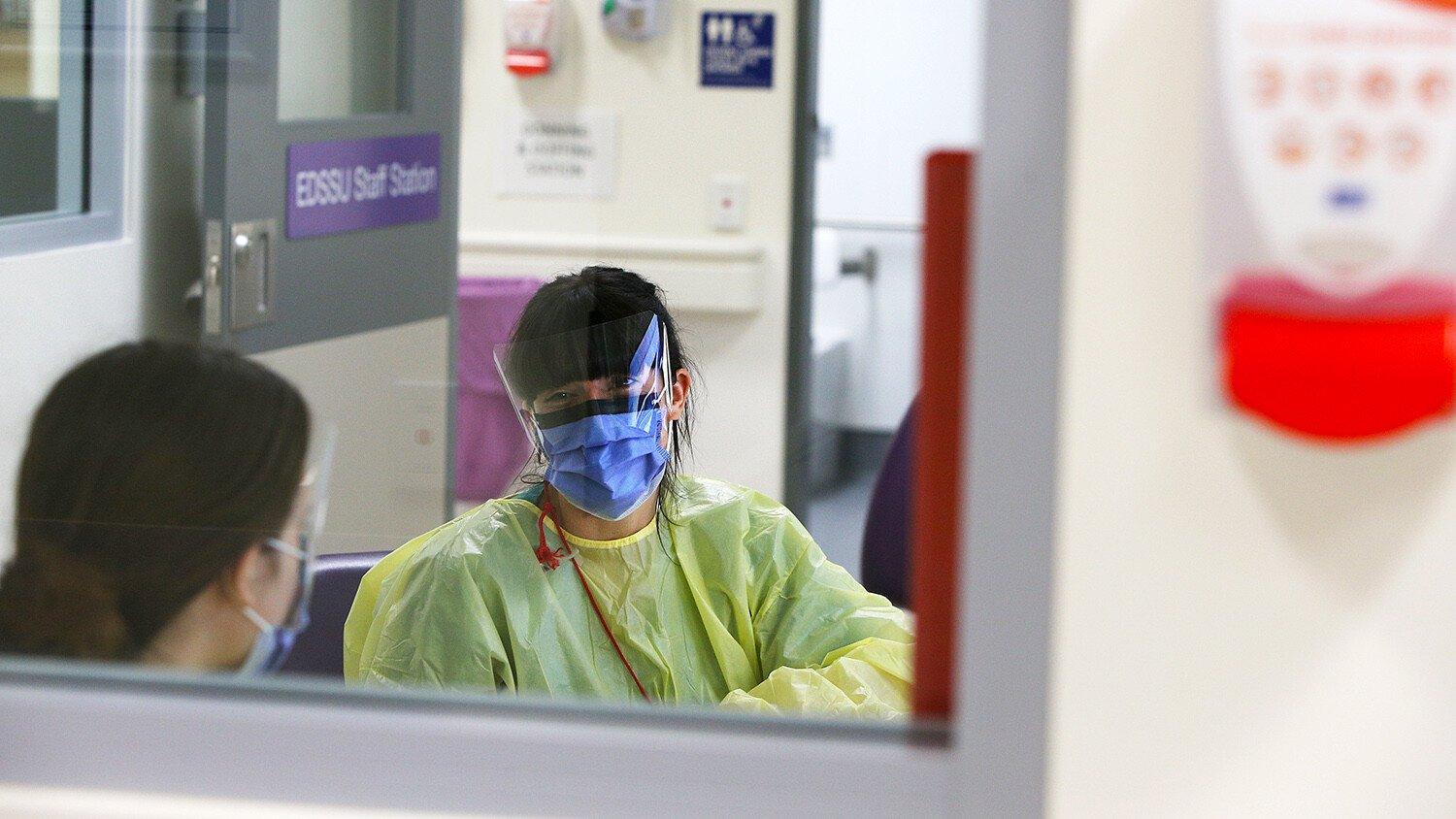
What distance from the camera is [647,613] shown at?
4.78ft

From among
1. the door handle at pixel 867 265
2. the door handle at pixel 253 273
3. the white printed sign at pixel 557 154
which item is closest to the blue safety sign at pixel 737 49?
the white printed sign at pixel 557 154

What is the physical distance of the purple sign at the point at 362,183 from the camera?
7.14ft

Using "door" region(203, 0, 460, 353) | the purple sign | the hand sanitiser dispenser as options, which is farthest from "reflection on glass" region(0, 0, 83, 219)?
the hand sanitiser dispenser

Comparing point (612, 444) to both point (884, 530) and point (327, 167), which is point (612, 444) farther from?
point (327, 167)

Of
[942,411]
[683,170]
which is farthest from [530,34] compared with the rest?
[942,411]

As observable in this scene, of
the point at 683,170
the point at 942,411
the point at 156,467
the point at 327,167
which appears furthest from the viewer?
the point at 683,170

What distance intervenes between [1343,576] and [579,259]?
104 inches

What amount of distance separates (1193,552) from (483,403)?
8.24ft

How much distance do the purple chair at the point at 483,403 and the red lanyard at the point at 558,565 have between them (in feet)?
4.50

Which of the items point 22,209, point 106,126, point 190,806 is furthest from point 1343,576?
point 106,126

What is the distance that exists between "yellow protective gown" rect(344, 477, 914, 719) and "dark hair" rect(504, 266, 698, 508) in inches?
2.8

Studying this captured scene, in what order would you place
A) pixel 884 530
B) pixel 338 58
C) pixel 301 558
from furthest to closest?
pixel 338 58 → pixel 884 530 → pixel 301 558

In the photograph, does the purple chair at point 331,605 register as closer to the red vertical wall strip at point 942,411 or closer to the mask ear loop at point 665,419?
the mask ear loop at point 665,419

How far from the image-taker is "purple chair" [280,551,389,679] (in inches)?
42.2
